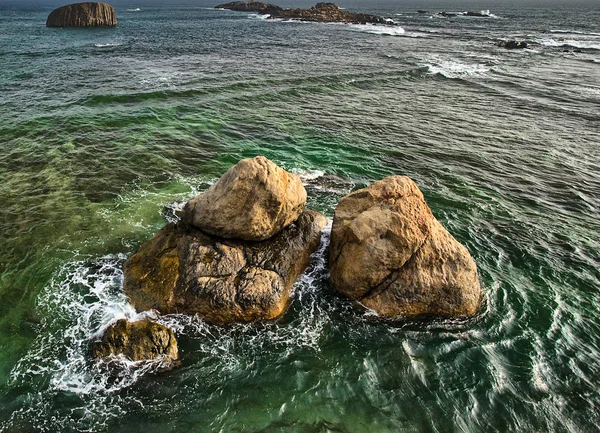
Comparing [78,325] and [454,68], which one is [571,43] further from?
[78,325]

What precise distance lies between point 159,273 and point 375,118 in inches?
949

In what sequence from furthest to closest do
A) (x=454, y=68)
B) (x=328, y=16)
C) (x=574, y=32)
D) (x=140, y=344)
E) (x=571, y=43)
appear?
1. (x=328, y=16)
2. (x=574, y=32)
3. (x=571, y=43)
4. (x=454, y=68)
5. (x=140, y=344)

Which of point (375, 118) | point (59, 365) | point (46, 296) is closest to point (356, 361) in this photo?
point (59, 365)

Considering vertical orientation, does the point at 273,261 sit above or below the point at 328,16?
below

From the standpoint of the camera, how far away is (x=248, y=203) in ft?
41.1

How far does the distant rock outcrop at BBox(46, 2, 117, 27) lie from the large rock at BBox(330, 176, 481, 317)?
101 m

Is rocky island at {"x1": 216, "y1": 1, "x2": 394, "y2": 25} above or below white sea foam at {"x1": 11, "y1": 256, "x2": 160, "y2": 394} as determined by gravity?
above

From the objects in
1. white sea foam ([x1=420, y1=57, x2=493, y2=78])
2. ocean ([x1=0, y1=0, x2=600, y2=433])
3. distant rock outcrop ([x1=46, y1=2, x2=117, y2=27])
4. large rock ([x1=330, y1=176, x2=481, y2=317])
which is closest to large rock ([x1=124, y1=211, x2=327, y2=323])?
ocean ([x1=0, y1=0, x2=600, y2=433])

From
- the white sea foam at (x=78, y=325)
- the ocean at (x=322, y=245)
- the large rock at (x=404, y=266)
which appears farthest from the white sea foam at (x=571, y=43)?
the white sea foam at (x=78, y=325)

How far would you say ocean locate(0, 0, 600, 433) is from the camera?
995 centimetres

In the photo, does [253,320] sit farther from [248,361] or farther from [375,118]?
[375,118]

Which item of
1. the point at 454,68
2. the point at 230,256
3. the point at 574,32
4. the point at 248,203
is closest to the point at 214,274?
the point at 230,256

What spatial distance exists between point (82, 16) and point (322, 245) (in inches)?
3977

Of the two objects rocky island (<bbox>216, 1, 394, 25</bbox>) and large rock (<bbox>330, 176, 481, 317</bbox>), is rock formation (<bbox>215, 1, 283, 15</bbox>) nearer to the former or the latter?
rocky island (<bbox>216, 1, 394, 25</bbox>)
